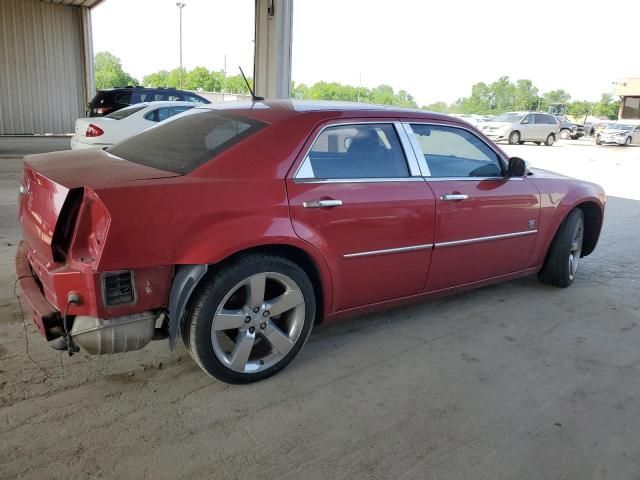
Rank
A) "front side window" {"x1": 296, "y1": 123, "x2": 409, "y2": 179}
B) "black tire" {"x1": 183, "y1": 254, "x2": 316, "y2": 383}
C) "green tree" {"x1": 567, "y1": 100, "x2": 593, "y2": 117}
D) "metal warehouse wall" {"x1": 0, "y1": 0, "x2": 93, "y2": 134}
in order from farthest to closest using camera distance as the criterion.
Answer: "green tree" {"x1": 567, "y1": 100, "x2": 593, "y2": 117}, "metal warehouse wall" {"x1": 0, "y1": 0, "x2": 93, "y2": 134}, "front side window" {"x1": 296, "y1": 123, "x2": 409, "y2": 179}, "black tire" {"x1": 183, "y1": 254, "x2": 316, "y2": 383}

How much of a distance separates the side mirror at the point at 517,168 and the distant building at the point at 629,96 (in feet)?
172

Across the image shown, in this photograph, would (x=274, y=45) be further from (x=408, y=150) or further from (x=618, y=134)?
(x=618, y=134)

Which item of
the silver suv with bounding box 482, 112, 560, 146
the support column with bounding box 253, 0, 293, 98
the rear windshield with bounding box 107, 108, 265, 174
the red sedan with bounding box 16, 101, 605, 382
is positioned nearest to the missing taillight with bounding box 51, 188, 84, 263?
the red sedan with bounding box 16, 101, 605, 382

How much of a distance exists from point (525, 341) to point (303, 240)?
6.05 feet

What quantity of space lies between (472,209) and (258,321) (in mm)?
1765

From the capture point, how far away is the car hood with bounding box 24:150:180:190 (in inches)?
97.3

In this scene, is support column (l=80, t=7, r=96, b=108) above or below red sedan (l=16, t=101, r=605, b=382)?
above

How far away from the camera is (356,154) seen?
3.29 metres

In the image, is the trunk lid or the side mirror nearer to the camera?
the trunk lid

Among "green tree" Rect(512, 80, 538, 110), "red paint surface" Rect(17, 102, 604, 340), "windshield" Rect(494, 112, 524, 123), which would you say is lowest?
"red paint surface" Rect(17, 102, 604, 340)

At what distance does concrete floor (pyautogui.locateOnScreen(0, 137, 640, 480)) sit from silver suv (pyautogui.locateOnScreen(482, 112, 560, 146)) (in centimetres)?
2192

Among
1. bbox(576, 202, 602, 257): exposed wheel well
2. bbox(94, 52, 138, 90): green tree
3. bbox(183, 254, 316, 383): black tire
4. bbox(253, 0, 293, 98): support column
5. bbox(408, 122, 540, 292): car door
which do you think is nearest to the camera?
bbox(183, 254, 316, 383): black tire

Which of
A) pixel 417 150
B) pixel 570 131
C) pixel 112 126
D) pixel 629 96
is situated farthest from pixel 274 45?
pixel 629 96

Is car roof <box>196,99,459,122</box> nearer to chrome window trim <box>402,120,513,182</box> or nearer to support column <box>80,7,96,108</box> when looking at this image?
chrome window trim <box>402,120,513,182</box>
